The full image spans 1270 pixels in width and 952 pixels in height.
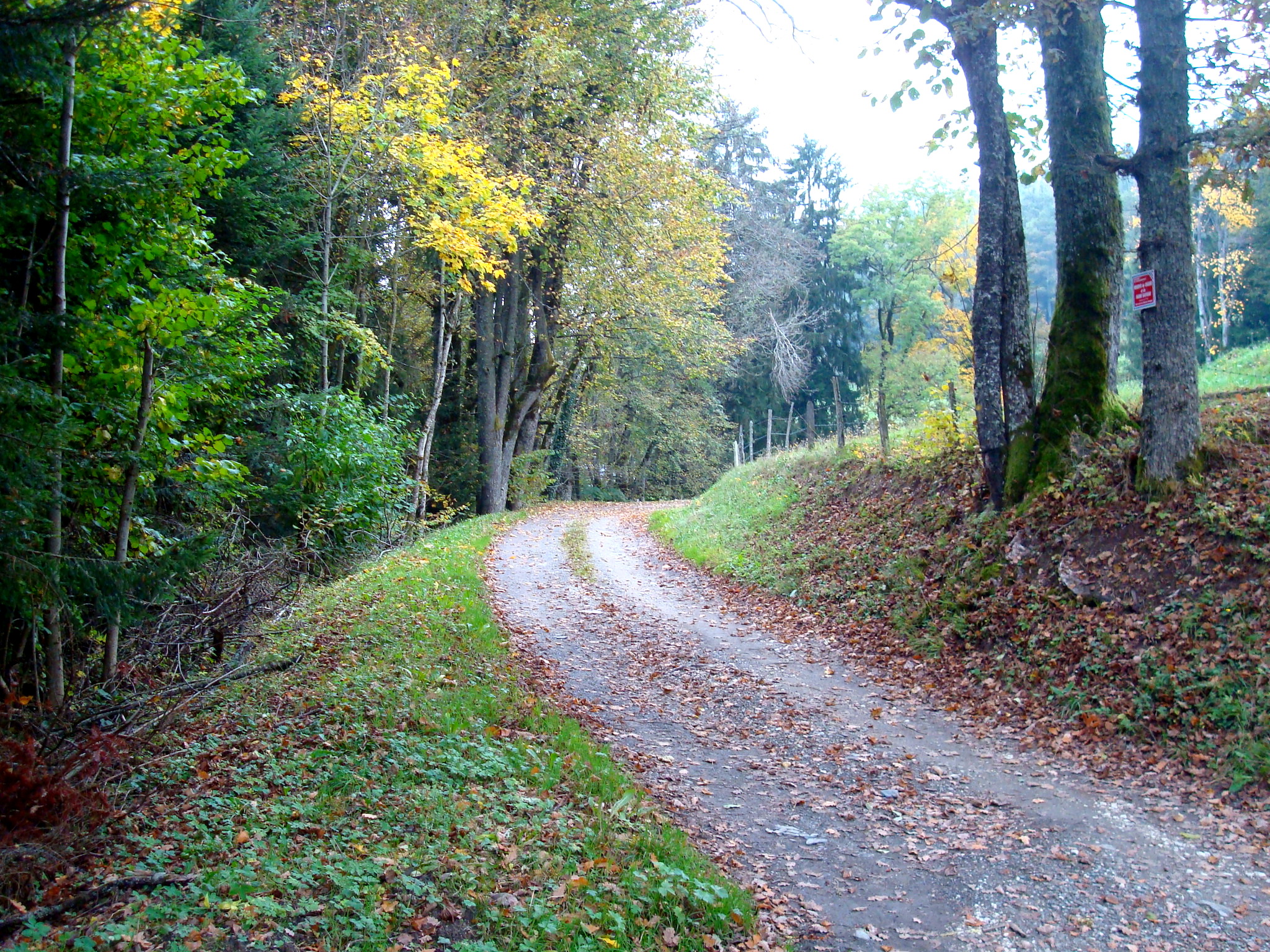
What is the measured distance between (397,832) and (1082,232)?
32.7 ft

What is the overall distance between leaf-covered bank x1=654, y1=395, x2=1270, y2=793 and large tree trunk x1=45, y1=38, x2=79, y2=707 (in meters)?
7.97

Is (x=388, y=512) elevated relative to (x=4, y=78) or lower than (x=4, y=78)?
lower

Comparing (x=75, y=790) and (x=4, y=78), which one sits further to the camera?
(x=4, y=78)

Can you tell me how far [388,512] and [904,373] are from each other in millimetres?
29796

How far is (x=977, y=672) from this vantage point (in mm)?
8227

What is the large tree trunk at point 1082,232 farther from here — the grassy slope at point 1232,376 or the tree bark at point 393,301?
the tree bark at point 393,301

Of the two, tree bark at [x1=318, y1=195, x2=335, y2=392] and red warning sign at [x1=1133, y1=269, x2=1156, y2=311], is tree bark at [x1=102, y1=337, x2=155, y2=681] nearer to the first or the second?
tree bark at [x1=318, y1=195, x2=335, y2=392]

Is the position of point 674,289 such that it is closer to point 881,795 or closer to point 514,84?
point 514,84

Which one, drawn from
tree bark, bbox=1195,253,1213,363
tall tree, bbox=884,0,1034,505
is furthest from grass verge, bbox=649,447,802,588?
tree bark, bbox=1195,253,1213,363

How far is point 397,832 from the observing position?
16.4ft

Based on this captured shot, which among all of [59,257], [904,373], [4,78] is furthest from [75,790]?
[904,373]

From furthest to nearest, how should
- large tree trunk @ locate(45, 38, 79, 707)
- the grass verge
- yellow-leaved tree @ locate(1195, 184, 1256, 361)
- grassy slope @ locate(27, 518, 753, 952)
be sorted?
yellow-leaved tree @ locate(1195, 184, 1256, 361), the grass verge, large tree trunk @ locate(45, 38, 79, 707), grassy slope @ locate(27, 518, 753, 952)

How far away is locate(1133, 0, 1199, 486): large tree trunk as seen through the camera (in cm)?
819

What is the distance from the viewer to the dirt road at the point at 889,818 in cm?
441
